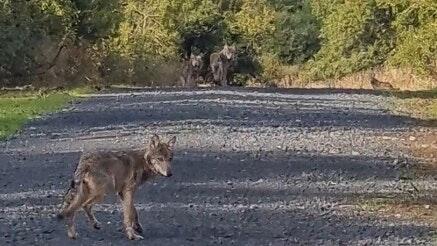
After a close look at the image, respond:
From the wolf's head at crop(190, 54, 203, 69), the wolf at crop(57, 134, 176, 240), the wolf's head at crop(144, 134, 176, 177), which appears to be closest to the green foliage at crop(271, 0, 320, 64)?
the wolf's head at crop(190, 54, 203, 69)

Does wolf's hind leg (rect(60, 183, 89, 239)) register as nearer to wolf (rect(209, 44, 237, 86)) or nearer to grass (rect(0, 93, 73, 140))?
grass (rect(0, 93, 73, 140))

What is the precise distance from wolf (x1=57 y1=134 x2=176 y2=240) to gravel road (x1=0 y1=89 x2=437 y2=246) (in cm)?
19

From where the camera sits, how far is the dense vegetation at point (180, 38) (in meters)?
43.3

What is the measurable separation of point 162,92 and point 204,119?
11.0 m

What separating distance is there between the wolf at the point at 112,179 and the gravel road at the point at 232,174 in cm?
19

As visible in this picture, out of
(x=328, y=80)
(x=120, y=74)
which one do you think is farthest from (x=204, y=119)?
(x=328, y=80)

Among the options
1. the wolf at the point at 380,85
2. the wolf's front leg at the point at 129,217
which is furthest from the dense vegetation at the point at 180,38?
the wolf's front leg at the point at 129,217

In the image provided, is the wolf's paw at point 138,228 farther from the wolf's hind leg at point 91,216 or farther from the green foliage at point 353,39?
the green foliage at point 353,39

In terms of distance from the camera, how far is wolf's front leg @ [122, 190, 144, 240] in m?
10.5

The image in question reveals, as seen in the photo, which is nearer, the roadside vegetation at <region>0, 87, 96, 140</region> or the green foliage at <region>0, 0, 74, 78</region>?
Answer: the roadside vegetation at <region>0, 87, 96, 140</region>

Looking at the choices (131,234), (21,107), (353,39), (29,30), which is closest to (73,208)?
(131,234)

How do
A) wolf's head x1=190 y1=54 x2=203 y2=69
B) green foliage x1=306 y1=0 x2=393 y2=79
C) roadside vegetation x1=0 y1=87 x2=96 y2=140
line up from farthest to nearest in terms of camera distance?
green foliage x1=306 y1=0 x2=393 y2=79 < wolf's head x1=190 y1=54 x2=203 y2=69 < roadside vegetation x1=0 y1=87 x2=96 y2=140

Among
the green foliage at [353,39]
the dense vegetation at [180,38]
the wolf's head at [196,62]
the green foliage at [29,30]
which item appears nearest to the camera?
the green foliage at [29,30]

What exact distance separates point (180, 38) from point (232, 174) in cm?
3980
